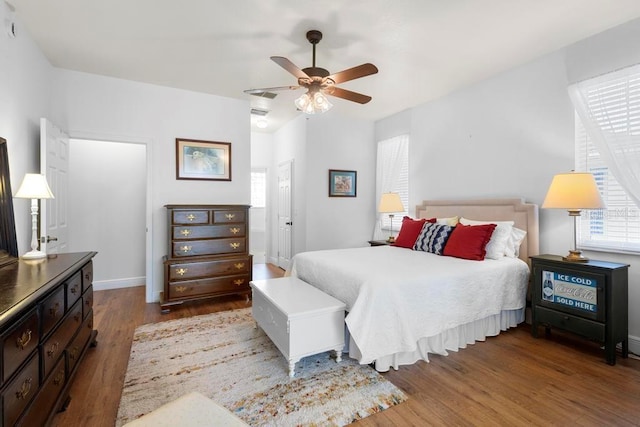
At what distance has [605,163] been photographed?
2682 mm

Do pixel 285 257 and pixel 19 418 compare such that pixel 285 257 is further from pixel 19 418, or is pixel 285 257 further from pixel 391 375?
pixel 19 418

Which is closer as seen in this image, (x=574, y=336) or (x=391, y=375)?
(x=391, y=375)

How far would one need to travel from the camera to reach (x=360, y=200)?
5.54 m

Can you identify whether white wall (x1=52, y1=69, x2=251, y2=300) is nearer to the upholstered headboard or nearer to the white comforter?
the white comforter

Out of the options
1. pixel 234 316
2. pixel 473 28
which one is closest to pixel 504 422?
pixel 234 316

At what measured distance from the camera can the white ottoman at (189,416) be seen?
1.08m

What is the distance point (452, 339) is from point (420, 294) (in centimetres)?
63

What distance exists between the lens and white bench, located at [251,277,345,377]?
84.3 inches

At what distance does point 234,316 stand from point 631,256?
3.68m

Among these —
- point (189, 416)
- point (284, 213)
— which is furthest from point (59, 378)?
point (284, 213)

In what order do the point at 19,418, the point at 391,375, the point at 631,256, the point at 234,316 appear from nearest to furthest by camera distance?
the point at 19,418 → the point at 391,375 → the point at 631,256 → the point at 234,316

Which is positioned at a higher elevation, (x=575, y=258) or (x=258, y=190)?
(x=258, y=190)

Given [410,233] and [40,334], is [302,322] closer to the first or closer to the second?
[40,334]

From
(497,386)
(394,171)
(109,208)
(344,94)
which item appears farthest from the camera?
(394,171)
